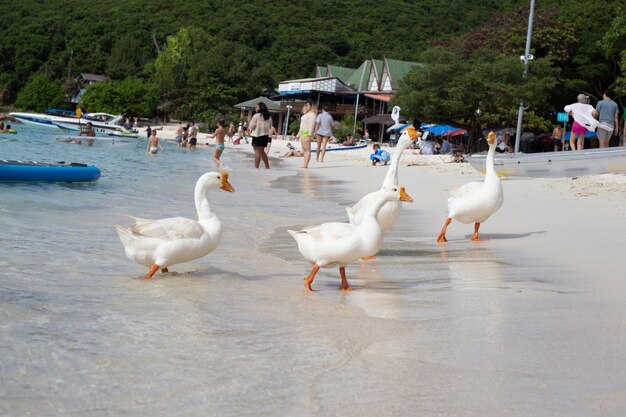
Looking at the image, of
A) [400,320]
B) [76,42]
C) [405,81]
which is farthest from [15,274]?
[76,42]

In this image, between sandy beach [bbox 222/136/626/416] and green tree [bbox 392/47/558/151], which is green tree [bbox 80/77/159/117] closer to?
green tree [bbox 392/47/558/151]

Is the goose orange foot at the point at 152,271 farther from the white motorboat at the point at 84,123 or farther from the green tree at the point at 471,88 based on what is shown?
the white motorboat at the point at 84,123

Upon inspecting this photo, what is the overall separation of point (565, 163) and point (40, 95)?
9288 cm

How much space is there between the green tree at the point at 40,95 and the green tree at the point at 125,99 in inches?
390

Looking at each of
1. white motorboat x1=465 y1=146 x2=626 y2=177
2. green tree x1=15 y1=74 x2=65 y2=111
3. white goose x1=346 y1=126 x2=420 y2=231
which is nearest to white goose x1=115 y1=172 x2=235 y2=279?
white goose x1=346 y1=126 x2=420 y2=231

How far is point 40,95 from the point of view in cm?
9800

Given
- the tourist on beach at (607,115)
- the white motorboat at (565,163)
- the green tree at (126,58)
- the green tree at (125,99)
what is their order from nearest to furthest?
the white motorboat at (565,163) < the tourist on beach at (607,115) < the green tree at (125,99) < the green tree at (126,58)

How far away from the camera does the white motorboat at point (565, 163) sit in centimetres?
1439

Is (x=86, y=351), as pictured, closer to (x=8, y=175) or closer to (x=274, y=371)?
(x=274, y=371)

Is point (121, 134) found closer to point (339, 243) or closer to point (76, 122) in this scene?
point (76, 122)

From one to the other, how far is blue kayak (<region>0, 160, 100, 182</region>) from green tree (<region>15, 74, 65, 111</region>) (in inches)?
3552

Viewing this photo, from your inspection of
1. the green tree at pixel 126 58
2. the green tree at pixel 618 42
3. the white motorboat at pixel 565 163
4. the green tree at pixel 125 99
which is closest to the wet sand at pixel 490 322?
the white motorboat at pixel 565 163

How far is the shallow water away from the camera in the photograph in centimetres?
309

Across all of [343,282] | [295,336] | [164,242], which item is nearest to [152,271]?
[164,242]
